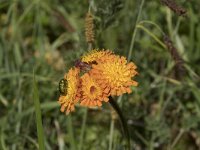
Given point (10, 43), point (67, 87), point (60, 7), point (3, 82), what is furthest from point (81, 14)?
point (67, 87)

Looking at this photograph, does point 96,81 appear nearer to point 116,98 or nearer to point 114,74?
point 114,74

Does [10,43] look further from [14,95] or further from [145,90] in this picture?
[145,90]

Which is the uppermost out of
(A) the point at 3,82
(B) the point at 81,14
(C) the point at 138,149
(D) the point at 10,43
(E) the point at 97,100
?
(B) the point at 81,14

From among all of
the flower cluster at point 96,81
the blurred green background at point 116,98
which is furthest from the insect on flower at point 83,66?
the blurred green background at point 116,98

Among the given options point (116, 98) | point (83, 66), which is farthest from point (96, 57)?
point (116, 98)

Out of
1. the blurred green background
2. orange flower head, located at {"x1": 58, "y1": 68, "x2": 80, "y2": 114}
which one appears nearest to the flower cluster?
orange flower head, located at {"x1": 58, "y1": 68, "x2": 80, "y2": 114}
